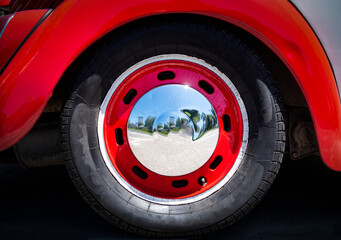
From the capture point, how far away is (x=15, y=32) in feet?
4.24

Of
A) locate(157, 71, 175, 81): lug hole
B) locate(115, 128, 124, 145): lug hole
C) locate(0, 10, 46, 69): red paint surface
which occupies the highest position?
locate(0, 10, 46, 69): red paint surface

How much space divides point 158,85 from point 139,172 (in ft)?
1.22

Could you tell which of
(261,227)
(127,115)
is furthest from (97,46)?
(261,227)

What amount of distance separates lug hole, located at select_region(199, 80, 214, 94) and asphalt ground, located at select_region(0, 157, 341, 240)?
1.99 ft

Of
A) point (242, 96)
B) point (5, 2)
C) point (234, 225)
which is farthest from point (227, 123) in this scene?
point (5, 2)

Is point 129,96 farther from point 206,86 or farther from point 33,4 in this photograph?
point 33,4

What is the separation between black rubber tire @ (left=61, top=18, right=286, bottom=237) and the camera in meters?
1.37

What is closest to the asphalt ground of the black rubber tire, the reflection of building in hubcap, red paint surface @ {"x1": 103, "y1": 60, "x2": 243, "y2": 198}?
the black rubber tire

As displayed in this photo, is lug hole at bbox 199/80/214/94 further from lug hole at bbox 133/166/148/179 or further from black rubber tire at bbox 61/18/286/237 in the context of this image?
lug hole at bbox 133/166/148/179

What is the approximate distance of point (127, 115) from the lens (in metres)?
1.42

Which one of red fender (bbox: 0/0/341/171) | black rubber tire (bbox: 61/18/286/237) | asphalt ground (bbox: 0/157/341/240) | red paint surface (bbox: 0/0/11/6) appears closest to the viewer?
red fender (bbox: 0/0/341/171)

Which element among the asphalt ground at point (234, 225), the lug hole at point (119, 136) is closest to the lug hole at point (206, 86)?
the lug hole at point (119, 136)

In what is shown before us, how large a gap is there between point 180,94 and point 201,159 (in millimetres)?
278

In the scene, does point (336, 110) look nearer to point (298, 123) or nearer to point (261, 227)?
point (298, 123)
